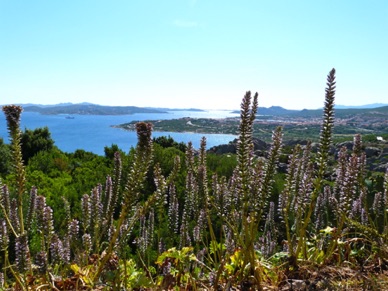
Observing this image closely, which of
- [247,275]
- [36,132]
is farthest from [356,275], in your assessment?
[36,132]

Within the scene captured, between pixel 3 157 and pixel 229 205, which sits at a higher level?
pixel 229 205

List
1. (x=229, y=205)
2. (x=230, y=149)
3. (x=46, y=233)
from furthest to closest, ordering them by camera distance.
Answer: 1. (x=230, y=149)
2. (x=229, y=205)
3. (x=46, y=233)

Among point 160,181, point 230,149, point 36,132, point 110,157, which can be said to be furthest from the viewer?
point 230,149

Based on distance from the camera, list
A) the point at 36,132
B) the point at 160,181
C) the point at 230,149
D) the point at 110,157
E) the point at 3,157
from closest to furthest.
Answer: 1. the point at 160,181
2. the point at 110,157
3. the point at 3,157
4. the point at 36,132
5. the point at 230,149

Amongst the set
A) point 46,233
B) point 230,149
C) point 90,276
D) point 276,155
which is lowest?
point 230,149

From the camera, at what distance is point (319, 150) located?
7.81 feet

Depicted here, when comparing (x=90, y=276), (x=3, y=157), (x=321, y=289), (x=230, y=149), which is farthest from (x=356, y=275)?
(x=230, y=149)

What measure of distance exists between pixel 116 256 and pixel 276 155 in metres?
1.30

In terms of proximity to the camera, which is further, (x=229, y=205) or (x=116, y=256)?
(x=229, y=205)

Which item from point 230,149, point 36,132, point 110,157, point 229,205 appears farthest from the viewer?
point 230,149

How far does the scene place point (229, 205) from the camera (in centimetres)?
348

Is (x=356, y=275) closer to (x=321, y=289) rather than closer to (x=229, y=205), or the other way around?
(x=321, y=289)

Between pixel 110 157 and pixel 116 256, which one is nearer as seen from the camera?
pixel 116 256

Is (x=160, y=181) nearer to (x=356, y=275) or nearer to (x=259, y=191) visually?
(x=259, y=191)
